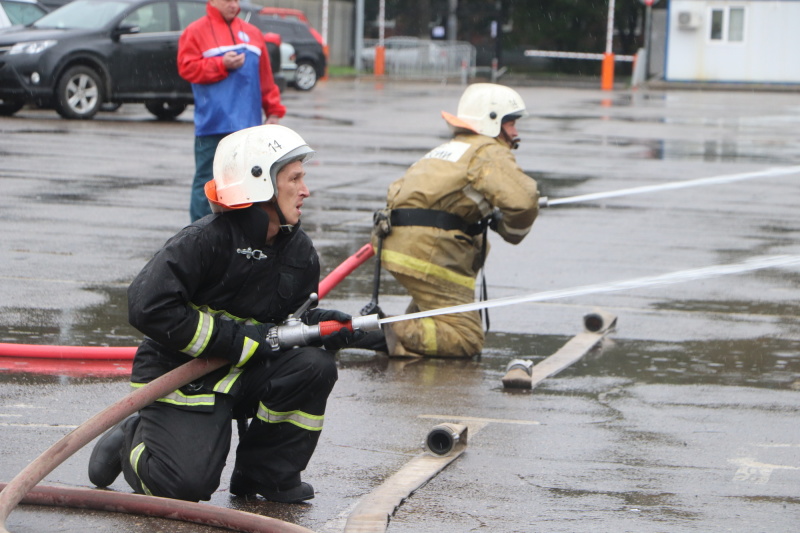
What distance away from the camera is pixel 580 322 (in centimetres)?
773

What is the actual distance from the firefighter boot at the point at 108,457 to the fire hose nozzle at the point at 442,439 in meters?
1.07

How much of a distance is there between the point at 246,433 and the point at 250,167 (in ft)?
3.03

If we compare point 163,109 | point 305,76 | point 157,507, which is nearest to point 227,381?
Answer: point 157,507

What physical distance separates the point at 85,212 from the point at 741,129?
1426 cm

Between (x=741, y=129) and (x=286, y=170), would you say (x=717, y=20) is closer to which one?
(x=741, y=129)

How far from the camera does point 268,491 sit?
4367 mm

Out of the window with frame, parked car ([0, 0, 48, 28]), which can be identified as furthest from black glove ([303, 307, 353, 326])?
the window with frame

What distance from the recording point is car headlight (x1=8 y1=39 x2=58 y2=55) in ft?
56.8

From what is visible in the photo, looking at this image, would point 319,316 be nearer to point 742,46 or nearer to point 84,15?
point 84,15

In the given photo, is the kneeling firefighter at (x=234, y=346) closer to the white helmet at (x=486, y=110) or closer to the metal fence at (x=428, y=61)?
the white helmet at (x=486, y=110)

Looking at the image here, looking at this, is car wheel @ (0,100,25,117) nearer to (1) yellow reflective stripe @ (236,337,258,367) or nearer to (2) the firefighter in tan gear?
(2) the firefighter in tan gear

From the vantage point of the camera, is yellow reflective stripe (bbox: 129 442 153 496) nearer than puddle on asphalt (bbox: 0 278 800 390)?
Yes

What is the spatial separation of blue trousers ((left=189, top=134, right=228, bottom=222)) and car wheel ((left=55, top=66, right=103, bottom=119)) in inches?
386

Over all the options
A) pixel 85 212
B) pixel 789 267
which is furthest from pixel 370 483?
pixel 85 212
